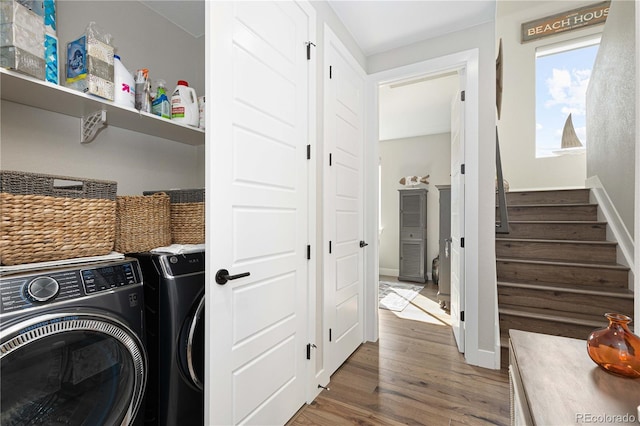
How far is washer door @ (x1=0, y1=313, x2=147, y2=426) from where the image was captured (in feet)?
2.65

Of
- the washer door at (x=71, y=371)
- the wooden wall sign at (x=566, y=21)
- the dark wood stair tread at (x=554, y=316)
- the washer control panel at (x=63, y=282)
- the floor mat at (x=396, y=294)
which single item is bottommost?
the floor mat at (x=396, y=294)

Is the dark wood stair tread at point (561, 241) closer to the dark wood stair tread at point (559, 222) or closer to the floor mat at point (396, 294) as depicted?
the dark wood stair tread at point (559, 222)

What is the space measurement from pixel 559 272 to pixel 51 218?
135 inches

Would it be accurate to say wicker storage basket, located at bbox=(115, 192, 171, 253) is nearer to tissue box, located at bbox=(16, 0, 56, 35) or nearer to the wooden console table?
tissue box, located at bbox=(16, 0, 56, 35)

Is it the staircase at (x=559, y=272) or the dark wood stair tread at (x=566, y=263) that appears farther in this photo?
the dark wood stair tread at (x=566, y=263)

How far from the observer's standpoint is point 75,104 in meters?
1.32

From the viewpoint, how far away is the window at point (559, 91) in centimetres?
412

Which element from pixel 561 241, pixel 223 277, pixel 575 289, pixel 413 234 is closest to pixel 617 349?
pixel 223 277

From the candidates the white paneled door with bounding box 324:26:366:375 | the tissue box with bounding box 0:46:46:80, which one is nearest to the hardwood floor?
the white paneled door with bounding box 324:26:366:375

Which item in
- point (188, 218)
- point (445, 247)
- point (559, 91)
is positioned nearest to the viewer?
point (188, 218)

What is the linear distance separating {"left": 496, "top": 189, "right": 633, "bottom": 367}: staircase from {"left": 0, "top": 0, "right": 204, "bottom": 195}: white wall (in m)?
2.80

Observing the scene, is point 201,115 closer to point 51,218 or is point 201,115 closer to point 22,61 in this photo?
point 22,61

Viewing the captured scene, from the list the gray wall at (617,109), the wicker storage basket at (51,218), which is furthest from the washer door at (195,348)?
the gray wall at (617,109)

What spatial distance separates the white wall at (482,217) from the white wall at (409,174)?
315 centimetres
